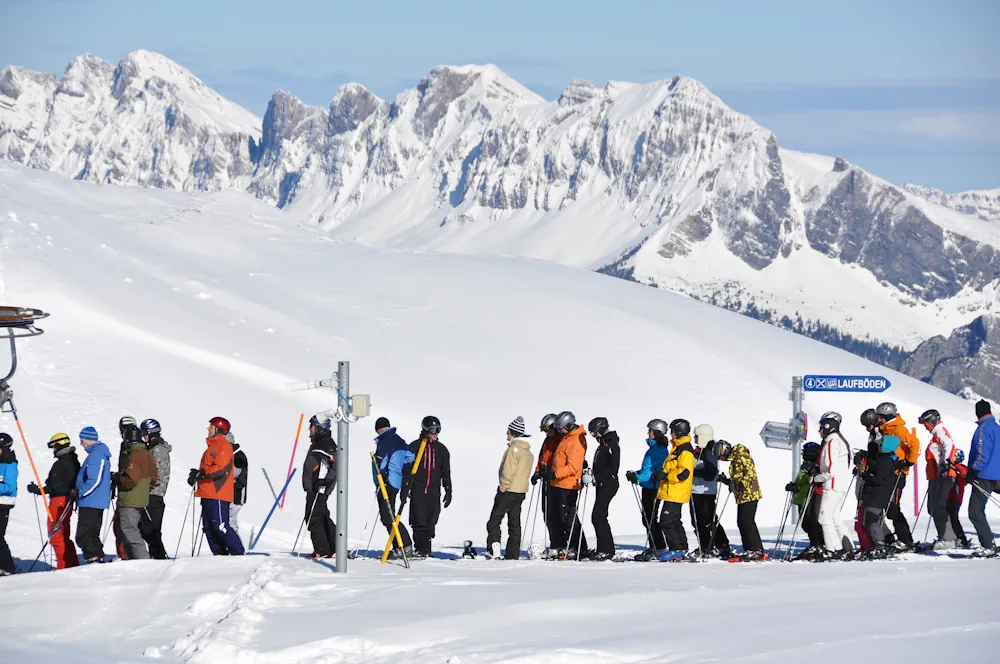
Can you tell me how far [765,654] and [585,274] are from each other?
40688mm

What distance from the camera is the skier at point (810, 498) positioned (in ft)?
48.6

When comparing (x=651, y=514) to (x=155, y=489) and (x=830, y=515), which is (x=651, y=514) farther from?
(x=155, y=489)

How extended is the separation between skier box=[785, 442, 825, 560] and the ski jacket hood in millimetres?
7573

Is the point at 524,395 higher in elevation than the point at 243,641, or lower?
higher

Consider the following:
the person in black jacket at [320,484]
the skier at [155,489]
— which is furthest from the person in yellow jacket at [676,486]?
the skier at [155,489]

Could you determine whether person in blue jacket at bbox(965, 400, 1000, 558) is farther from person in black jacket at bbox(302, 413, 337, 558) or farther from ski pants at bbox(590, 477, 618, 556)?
person in black jacket at bbox(302, 413, 337, 558)

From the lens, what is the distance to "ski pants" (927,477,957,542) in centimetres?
1616

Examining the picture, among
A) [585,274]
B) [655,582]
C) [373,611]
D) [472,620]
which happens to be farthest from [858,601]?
[585,274]

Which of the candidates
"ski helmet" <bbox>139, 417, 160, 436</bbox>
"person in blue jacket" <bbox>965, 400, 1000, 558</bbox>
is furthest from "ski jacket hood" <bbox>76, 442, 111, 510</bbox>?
"person in blue jacket" <bbox>965, 400, 1000, 558</bbox>

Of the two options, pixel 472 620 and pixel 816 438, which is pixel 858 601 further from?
pixel 816 438

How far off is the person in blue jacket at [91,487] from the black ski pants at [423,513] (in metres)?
3.54

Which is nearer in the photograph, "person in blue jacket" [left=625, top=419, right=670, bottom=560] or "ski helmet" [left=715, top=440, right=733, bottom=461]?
"person in blue jacket" [left=625, top=419, right=670, bottom=560]

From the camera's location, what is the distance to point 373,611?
11016mm

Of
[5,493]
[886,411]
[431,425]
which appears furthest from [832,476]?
[5,493]
